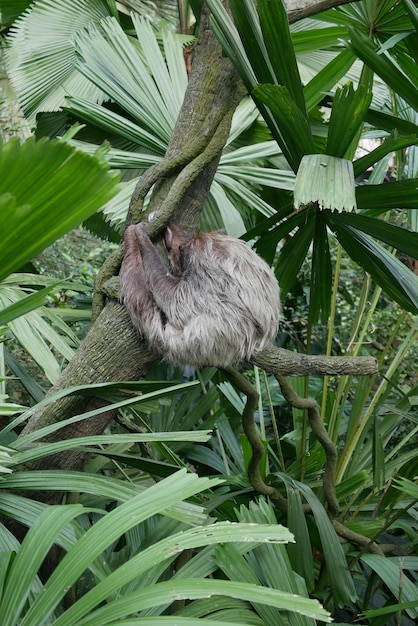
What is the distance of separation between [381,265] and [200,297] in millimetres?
762

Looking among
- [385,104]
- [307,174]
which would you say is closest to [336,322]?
[385,104]

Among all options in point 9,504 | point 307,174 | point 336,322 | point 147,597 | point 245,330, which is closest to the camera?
point 147,597

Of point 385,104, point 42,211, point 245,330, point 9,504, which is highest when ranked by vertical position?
point 385,104

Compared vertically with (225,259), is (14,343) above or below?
below

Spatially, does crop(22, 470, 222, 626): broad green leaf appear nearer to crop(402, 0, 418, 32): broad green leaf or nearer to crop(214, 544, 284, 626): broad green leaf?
crop(214, 544, 284, 626): broad green leaf

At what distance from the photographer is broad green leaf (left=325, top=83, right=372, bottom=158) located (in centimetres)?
197

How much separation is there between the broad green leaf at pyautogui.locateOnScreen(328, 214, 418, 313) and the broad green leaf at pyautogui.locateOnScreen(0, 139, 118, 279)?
1.67 m

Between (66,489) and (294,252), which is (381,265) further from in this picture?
(66,489)

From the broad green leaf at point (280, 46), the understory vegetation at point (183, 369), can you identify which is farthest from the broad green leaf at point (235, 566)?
the broad green leaf at point (280, 46)

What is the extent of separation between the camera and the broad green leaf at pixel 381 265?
249cm

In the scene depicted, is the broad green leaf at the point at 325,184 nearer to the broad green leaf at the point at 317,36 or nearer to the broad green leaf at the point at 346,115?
the broad green leaf at the point at 346,115

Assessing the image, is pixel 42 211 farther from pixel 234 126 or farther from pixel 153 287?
pixel 234 126

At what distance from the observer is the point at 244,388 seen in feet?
8.30

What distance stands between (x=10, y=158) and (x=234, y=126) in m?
2.71
